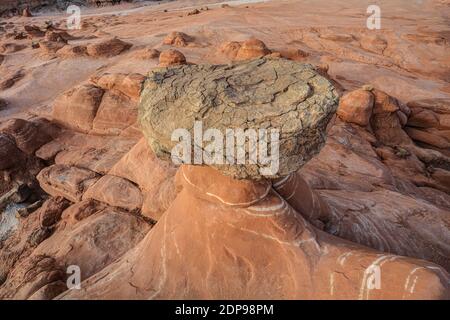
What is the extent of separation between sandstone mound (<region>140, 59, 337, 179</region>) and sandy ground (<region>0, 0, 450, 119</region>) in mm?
6555

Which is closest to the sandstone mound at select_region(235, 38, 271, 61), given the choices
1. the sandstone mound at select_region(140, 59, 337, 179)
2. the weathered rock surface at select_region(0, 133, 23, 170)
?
the weathered rock surface at select_region(0, 133, 23, 170)

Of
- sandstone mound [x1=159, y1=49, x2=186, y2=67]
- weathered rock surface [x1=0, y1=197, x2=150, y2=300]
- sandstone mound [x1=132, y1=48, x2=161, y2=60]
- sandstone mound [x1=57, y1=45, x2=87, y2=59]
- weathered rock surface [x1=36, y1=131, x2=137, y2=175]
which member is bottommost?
weathered rock surface [x1=0, y1=197, x2=150, y2=300]

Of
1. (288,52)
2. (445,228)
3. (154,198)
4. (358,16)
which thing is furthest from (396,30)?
(154,198)

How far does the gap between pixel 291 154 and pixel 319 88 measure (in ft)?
1.62

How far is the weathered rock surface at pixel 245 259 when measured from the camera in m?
2.25

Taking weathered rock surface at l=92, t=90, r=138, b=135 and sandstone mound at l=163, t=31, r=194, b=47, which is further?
sandstone mound at l=163, t=31, r=194, b=47

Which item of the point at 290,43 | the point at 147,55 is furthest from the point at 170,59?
the point at 290,43

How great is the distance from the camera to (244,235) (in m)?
2.46

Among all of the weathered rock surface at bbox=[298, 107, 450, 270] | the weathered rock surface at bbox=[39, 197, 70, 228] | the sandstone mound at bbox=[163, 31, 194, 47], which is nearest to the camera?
the weathered rock surface at bbox=[298, 107, 450, 270]

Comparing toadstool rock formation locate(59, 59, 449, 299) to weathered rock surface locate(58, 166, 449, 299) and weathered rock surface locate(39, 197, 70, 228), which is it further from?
weathered rock surface locate(39, 197, 70, 228)

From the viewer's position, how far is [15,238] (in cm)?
446

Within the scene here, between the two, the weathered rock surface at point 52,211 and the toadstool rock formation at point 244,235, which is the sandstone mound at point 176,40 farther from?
the toadstool rock formation at point 244,235

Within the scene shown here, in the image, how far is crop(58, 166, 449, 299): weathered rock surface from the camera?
88.4 inches

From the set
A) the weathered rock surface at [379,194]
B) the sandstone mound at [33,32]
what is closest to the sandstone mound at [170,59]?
the weathered rock surface at [379,194]
